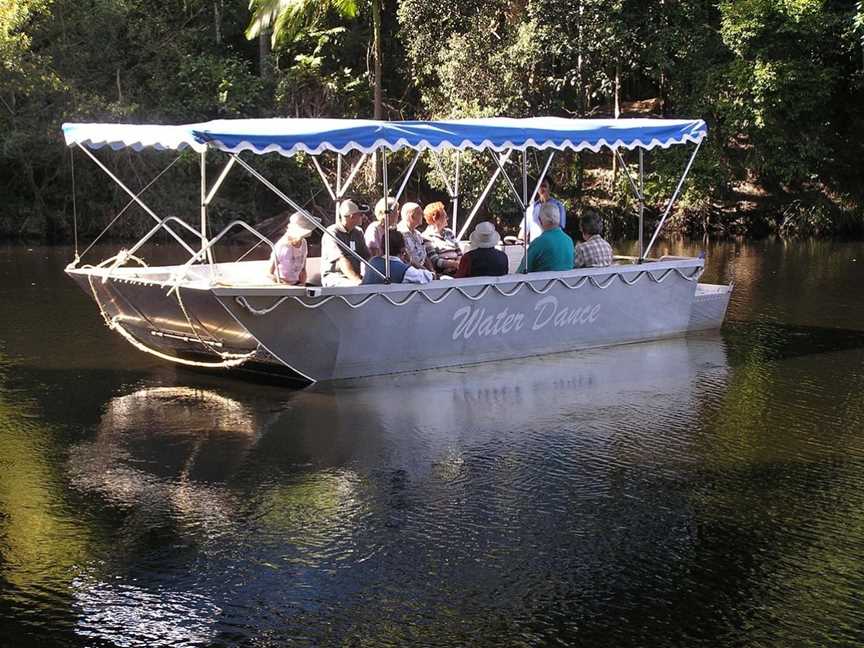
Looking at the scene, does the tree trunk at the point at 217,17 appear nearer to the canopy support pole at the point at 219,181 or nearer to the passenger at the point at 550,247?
the passenger at the point at 550,247

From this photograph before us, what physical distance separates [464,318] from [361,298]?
1.46 metres

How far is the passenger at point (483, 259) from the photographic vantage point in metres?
12.1

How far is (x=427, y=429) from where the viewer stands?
31.5 feet

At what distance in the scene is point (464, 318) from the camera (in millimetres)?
11891

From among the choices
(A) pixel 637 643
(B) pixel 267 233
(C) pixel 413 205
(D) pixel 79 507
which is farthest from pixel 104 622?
(B) pixel 267 233

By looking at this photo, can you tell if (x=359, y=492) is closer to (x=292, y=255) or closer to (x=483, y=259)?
(x=292, y=255)

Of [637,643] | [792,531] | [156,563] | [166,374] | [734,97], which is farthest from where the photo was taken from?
[734,97]

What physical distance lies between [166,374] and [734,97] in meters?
21.2

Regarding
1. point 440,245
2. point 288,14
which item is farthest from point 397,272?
point 288,14

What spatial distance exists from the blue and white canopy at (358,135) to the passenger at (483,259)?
0.94 metres

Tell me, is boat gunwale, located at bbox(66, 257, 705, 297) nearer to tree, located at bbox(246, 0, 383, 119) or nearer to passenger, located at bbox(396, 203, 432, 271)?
passenger, located at bbox(396, 203, 432, 271)

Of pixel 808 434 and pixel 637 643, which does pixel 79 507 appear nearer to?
pixel 637 643

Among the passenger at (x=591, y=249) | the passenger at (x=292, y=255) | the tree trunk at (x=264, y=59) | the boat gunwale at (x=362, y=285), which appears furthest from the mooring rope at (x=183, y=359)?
the tree trunk at (x=264, y=59)

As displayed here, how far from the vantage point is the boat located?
34.4 feet
